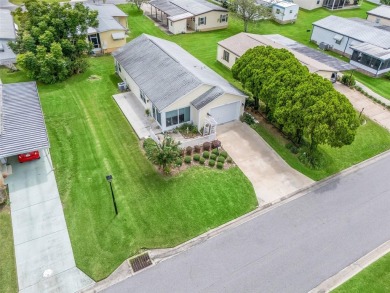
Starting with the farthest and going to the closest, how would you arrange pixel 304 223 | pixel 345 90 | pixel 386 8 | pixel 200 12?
pixel 386 8
pixel 200 12
pixel 345 90
pixel 304 223

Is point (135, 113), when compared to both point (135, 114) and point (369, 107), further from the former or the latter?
point (369, 107)

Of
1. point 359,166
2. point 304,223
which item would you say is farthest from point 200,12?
point 304,223

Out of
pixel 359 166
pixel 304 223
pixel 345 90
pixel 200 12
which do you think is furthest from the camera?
pixel 200 12

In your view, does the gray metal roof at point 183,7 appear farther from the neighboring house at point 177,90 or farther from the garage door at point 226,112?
the garage door at point 226,112

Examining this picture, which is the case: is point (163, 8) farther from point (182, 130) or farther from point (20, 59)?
point (182, 130)

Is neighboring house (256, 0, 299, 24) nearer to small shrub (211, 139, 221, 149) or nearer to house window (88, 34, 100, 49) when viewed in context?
house window (88, 34, 100, 49)

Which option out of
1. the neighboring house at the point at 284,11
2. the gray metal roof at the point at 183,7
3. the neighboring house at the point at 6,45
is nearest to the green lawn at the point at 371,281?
the neighboring house at the point at 6,45

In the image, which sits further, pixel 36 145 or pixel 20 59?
pixel 20 59
